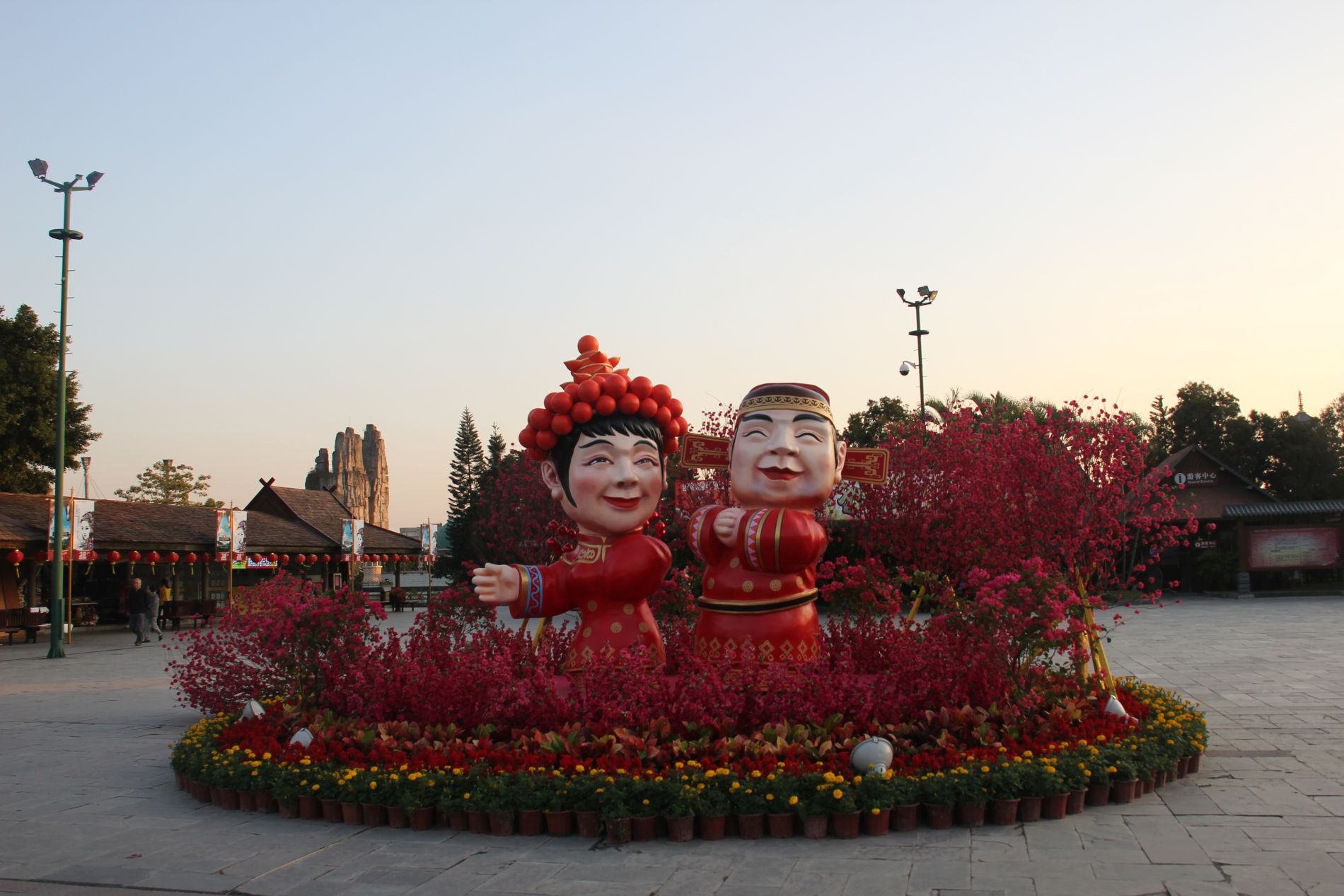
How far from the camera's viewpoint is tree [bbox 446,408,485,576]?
43.0 m

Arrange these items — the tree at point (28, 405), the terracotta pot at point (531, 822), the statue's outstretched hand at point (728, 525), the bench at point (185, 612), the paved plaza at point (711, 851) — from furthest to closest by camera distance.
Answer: the tree at point (28, 405) → the bench at point (185, 612) → the statue's outstretched hand at point (728, 525) → the terracotta pot at point (531, 822) → the paved plaza at point (711, 851)

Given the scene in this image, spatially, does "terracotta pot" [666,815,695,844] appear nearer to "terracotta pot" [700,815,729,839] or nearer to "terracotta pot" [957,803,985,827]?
"terracotta pot" [700,815,729,839]

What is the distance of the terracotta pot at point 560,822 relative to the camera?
543 centimetres

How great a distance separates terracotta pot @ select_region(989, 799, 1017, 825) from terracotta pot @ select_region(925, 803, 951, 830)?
0.82ft

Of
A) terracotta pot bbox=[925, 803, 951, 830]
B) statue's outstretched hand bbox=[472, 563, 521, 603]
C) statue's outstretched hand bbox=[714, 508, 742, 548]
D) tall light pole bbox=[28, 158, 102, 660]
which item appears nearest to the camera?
terracotta pot bbox=[925, 803, 951, 830]

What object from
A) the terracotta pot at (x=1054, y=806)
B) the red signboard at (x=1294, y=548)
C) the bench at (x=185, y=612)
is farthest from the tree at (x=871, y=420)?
the terracotta pot at (x=1054, y=806)

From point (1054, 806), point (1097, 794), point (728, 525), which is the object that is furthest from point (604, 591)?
point (1097, 794)

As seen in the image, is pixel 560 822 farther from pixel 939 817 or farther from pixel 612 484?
pixel 612 484

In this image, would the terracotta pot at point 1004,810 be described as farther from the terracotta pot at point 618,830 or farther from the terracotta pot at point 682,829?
the terracotta pot at point 618,830

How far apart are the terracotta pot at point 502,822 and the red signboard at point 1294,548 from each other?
2724cm

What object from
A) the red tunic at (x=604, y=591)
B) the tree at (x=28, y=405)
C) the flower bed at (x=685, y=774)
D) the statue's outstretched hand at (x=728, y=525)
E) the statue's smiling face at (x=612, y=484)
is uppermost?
the tree at (x=28, y=405)

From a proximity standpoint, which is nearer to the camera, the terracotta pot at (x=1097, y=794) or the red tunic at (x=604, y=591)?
the terracotta pot at (x=1097, y=794)

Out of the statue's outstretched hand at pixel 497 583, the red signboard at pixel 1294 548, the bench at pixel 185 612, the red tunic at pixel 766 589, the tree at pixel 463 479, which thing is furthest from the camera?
the tree at pixel 463 479

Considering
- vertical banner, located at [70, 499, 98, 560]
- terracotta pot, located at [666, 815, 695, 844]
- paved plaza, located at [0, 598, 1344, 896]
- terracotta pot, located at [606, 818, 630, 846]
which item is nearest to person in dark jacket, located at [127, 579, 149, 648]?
vertical banner, located at [70, 499, 98, 560]
